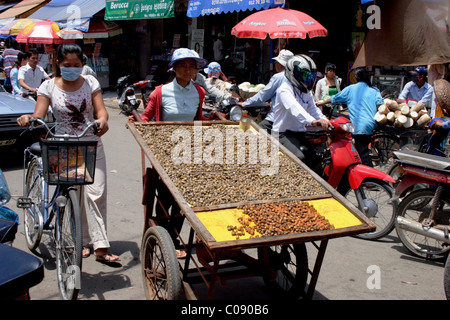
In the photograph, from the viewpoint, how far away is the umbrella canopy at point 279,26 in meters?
9.76

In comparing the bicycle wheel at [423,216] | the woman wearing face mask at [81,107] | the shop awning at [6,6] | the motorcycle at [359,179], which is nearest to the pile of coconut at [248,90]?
the motorcycle at [359,179]

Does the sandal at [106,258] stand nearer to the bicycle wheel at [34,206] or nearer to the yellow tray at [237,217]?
the bicycle wheel at [34,206]

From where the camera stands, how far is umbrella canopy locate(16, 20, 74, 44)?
11181 millimetres

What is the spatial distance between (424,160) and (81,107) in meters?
3.17

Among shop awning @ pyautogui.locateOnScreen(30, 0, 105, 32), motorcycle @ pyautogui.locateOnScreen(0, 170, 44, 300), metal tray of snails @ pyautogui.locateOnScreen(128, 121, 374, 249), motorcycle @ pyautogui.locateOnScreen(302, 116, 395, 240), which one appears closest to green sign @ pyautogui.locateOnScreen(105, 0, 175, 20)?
shop awning @ pyautogui.locateOnScreen(30, 0, 105, 32)

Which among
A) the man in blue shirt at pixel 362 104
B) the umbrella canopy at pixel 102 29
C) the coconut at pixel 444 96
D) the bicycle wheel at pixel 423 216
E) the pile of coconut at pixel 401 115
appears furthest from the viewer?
the umbrella canopy at pixel 102 29

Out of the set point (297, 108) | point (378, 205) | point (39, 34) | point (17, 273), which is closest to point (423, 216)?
point (378, 205)

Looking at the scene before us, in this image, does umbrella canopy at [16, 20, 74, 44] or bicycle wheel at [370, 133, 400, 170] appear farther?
umbrella canopy at [16, 20, 74, 44]

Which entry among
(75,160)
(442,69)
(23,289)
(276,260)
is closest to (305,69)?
(276,260)

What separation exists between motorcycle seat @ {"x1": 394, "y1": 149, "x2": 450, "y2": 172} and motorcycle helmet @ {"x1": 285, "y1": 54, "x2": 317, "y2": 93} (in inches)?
44.5

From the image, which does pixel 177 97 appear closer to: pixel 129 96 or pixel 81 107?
pixel 81 107

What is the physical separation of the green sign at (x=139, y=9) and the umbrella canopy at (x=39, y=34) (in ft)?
11.5

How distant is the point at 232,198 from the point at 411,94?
282 inches

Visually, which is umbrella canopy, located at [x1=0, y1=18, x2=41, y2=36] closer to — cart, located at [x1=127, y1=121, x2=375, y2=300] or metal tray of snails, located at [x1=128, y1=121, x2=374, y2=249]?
metal tray of snails, located at [x1=128, y1=121, x2=374, y2=249]
